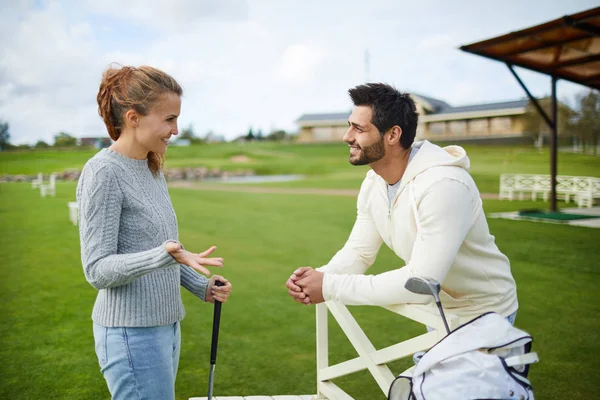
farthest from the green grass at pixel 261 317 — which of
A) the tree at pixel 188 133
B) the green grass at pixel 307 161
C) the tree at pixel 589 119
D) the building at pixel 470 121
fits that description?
the tree at pixel 188 133

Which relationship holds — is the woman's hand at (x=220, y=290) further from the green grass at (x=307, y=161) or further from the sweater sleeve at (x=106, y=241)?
the green grass at (x=307, y=161)

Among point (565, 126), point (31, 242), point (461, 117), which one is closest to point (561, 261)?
point (31, 242)

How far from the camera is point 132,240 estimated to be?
79.2 inches

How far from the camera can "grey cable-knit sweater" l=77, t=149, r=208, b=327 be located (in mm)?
1896

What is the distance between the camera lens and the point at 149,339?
2.04 meters

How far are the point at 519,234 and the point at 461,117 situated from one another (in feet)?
92.1

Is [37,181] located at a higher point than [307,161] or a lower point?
lower

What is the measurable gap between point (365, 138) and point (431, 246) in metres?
0.67

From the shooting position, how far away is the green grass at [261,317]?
13.9ft

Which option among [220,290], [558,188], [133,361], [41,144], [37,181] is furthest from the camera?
[37,181]

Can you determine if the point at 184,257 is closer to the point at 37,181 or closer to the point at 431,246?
the point at 431,246

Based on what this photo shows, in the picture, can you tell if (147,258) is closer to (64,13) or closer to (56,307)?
(56,307)

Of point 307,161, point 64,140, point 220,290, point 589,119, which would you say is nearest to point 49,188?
point 64,140

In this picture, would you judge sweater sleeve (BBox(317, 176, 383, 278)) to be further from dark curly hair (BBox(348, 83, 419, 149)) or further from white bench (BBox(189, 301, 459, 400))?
dark curly hair (BBox(348, 83, 419, 149))
